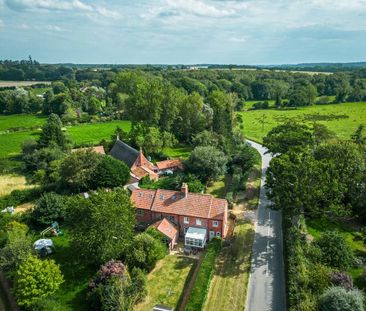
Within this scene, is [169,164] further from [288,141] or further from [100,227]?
[100,227]

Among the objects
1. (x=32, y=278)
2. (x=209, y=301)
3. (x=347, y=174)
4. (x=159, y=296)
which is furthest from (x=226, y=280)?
(x=347, y=174)

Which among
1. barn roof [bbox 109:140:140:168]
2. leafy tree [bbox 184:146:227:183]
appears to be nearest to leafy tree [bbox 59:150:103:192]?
barn roof [bbox 109:140:140:168]

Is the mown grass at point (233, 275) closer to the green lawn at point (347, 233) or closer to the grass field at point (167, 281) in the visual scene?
the grass field at point (167, 281)

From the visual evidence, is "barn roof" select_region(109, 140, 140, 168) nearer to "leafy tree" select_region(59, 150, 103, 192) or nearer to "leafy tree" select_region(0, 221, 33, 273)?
"leafy tree" select_region(59, 150, 103, 192)

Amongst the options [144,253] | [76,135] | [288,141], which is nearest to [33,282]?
[144,253]

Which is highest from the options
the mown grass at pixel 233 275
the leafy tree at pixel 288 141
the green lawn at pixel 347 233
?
the leafy tree at pixel 288 141

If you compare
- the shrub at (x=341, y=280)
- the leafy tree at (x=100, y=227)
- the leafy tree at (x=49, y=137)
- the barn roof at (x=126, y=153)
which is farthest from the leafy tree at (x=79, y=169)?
the shrub at (x=341, y=280)
